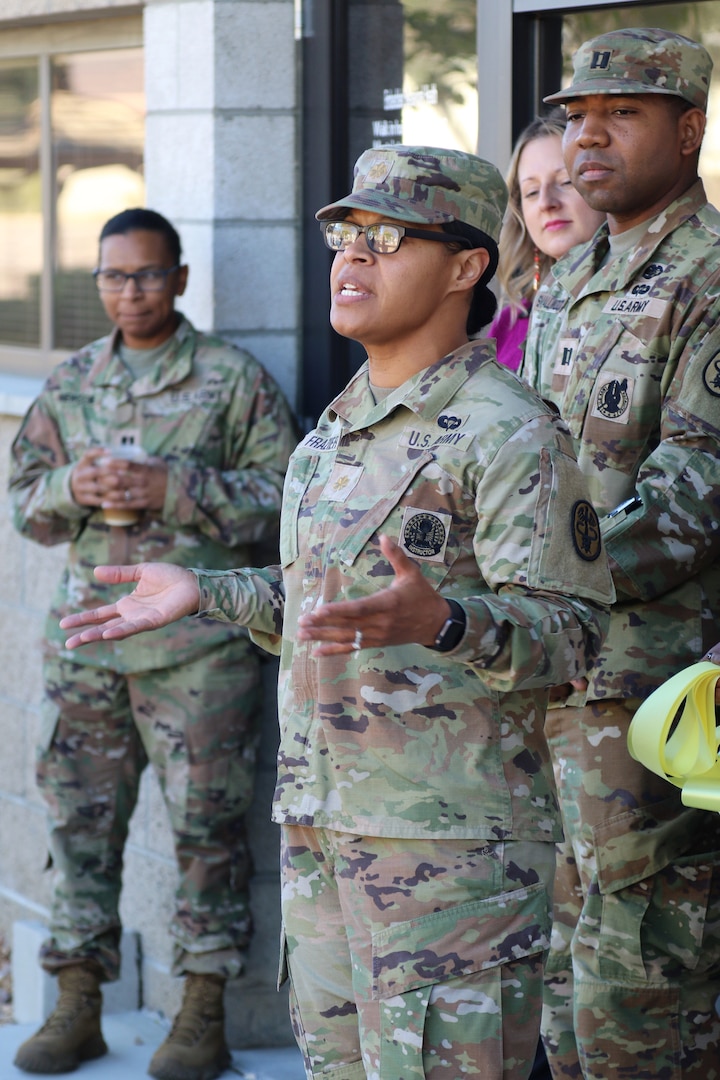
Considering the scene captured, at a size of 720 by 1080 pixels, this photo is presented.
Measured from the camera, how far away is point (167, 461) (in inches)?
167

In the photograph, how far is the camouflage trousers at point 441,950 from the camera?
2287mm

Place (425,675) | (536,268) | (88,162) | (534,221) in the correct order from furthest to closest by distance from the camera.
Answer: (88,162), (536,268), (534,221), (425,675)

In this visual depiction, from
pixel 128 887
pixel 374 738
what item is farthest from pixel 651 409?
pixel 128 887

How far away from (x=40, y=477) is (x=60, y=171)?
1.73 meters

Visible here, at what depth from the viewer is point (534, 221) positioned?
3.66 meters

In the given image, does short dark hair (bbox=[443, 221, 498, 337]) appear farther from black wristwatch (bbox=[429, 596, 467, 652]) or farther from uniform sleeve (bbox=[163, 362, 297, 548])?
uniform sleeve (bbox=[163, 362, 297, 548])

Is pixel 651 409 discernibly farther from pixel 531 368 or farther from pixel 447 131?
pixel 447 131

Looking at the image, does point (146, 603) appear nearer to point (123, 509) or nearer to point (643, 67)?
point (643, 67)

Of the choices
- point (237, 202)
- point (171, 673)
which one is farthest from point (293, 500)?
point (237, 202)

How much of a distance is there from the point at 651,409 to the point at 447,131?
1689 millimetres

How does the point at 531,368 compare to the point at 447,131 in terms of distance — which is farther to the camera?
the point at 447,131

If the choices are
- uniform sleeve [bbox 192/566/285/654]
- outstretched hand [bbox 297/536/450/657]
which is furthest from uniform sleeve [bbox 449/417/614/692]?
uniform sleeve [bbox 192/566/285/654]

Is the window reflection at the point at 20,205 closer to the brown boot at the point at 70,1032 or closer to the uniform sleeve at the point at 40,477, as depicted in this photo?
the uniform sleeve at the point at 40,477

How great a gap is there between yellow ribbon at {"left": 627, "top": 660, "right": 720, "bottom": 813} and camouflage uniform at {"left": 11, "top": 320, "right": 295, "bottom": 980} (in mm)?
1938
